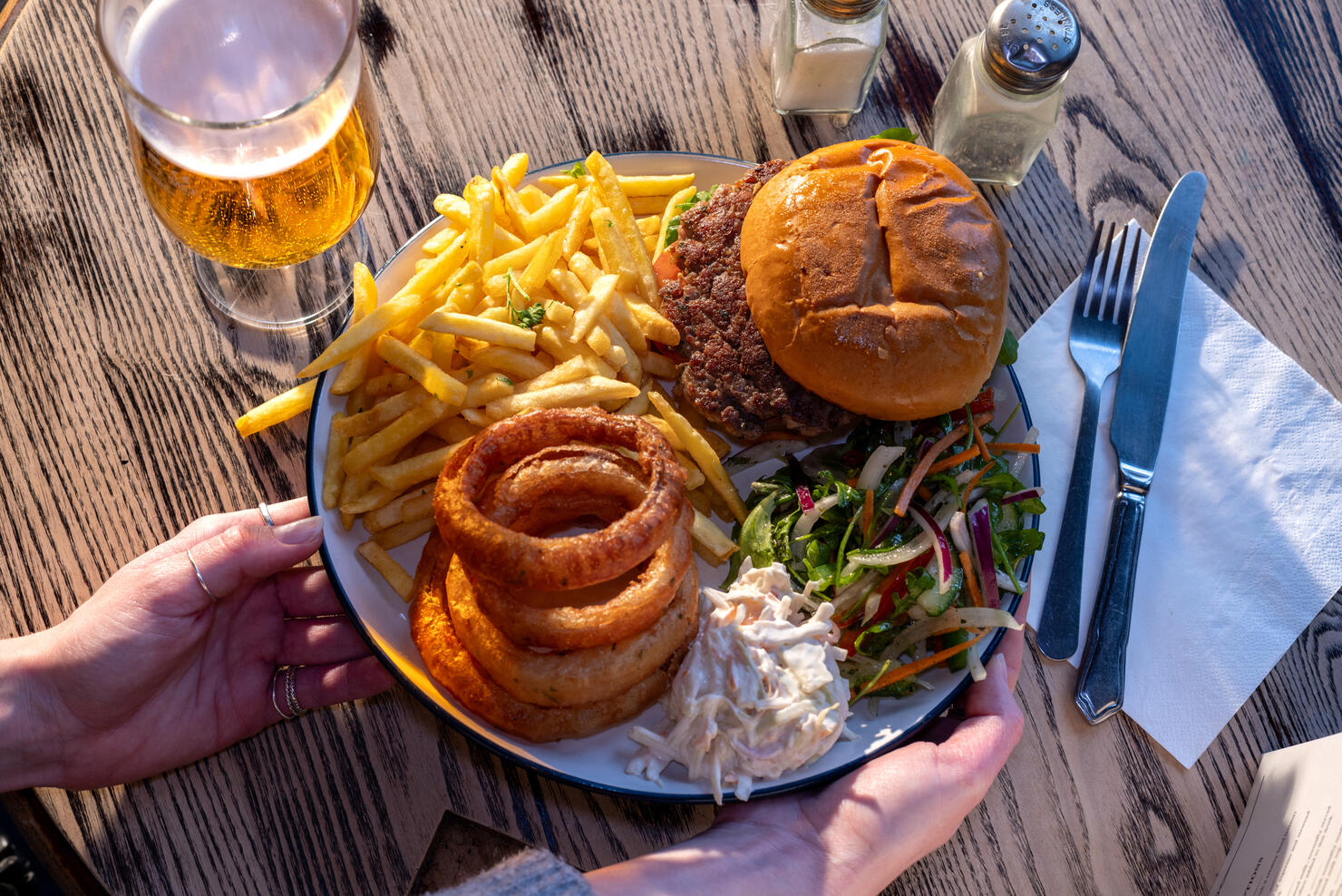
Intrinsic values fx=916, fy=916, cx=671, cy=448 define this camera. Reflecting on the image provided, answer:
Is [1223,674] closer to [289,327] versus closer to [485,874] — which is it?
[485,874]

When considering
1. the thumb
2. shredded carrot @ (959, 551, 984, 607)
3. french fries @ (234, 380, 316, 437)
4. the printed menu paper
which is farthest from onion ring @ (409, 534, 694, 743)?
the printed menu paper

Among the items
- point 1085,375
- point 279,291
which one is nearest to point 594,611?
point 279,291

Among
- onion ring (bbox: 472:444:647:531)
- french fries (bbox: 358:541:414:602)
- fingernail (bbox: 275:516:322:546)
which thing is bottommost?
french fries (bbox: 358:541:414:602)

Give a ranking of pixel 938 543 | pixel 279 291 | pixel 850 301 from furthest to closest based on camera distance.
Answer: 1. pixel 279 291
2. pixel 938 543
3. pixel 850 301

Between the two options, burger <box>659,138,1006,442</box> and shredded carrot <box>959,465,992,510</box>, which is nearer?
burger <box>659,138,1006,442</box>

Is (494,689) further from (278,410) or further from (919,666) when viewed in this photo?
(919,666)

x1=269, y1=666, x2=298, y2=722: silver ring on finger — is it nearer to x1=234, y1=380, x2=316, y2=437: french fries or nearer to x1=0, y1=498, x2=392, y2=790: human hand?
x1=0, y1=498, x2=392, y2=790: human hand
